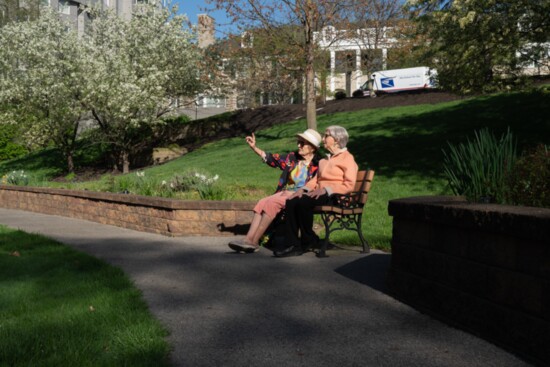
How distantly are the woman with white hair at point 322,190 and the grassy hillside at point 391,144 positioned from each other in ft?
3.41

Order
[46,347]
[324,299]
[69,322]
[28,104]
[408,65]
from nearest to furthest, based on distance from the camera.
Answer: [46,347] → [69,322] → [324,299] → [28,104] → [408,65]

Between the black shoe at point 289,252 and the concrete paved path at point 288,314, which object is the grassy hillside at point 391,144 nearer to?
the black shoe at point 289,252

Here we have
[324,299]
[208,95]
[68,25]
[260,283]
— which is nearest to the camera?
[324,299]

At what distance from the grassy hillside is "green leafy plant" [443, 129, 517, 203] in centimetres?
225

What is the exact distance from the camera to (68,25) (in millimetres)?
27859

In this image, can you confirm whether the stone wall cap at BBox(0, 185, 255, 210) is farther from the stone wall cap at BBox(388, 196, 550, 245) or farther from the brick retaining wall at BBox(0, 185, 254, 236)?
the stone wall cap at BBox(388, 196, 550, 245)

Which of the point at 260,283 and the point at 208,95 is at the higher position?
the point at 208,95

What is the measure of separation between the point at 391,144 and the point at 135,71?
13036 millimetres

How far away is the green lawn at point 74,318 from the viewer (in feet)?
12.1

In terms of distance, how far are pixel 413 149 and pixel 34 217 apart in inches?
379

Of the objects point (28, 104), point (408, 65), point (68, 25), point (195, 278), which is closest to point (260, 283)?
point (195, 278)

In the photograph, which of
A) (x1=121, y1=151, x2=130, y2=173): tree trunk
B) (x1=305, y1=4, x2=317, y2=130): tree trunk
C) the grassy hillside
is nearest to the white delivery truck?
the grassy hillside

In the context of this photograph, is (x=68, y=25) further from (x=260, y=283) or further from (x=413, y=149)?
(x=260, y=283)

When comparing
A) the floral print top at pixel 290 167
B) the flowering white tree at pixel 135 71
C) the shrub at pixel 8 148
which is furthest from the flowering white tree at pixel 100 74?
the floral print top at pixel 290 167
